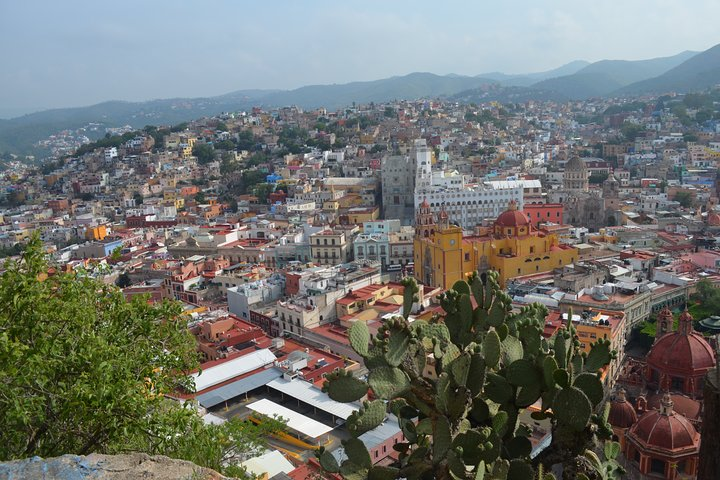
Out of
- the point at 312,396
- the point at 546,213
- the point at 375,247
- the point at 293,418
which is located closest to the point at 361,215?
the point at 375,247

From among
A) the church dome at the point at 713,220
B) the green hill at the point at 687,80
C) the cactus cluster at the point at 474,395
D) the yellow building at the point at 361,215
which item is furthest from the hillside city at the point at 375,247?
the green hill at the point at 687,80

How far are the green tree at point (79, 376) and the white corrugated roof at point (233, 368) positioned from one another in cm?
1142

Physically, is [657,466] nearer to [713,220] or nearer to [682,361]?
[682,361]

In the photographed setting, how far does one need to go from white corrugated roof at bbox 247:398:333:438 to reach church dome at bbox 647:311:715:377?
926cm

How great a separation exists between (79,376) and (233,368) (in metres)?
13.9

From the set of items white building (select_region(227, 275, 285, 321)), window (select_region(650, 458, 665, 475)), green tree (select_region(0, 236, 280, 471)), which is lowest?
white building (select_region(227, 275, 285, 321))

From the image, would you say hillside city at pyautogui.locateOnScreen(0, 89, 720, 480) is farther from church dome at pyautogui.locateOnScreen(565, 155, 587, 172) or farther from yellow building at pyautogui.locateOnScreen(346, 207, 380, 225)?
yellow building at pyautogui.locateOnScreen(346, 207, 380, 225)

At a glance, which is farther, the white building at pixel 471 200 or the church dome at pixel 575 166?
the church dome at pixel 575 166

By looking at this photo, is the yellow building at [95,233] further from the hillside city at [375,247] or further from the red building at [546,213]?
the red building at [546,213]

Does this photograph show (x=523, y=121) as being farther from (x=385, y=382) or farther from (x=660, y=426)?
(x=385, y=382)

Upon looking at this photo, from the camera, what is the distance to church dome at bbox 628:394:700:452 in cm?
1248

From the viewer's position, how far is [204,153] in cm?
8306

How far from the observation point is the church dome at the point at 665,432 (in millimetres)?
12477

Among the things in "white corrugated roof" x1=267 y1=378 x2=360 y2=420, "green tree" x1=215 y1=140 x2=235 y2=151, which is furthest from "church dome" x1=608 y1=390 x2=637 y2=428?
"green tree" x1=215 y1=140 x2=235 y2=151
